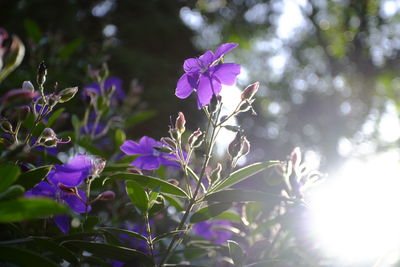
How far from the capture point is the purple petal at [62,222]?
3.73 ft

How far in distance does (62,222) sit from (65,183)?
108 mm

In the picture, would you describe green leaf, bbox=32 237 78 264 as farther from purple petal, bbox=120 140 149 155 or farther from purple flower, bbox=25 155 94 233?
purple petal, bbox=120 140 149 155

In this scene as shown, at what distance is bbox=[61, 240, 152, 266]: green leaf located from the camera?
101 centimetres

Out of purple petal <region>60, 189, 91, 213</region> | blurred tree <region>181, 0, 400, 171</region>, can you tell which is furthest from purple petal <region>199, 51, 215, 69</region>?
blurred tree <region>181, 0, 400, 171</region>

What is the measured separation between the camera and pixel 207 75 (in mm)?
1218

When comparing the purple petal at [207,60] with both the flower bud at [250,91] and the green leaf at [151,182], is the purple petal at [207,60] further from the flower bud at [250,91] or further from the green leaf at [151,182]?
the green leaf at [151,182]

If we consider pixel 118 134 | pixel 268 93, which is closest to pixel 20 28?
pixel 118 134

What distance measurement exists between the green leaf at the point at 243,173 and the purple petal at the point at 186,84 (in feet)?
0.81

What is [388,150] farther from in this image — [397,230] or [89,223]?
[89,223]

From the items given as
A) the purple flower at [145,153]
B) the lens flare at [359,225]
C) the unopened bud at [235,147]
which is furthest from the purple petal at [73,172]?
the lens flare at [359,225]

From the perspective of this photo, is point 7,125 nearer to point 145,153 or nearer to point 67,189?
point 67,189

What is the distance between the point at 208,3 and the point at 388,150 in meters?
2.86

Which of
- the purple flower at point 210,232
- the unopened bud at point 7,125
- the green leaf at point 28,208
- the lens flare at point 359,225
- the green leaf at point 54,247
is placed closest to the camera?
the green leaf at point 28,208

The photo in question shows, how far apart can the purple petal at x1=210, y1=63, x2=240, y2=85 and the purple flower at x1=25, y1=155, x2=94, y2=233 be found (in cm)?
39
